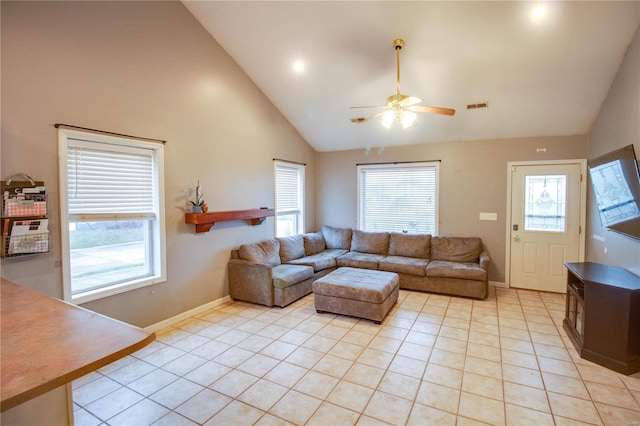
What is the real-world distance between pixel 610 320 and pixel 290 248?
158 inches

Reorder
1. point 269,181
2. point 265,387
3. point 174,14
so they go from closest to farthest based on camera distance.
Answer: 1. point 265,387
2. point 174,14
3. point 269,181

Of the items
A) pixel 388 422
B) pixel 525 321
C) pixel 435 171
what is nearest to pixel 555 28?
pixel 435 171

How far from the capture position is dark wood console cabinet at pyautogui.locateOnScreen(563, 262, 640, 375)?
2697 millimetres

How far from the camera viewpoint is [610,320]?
279 centimetres

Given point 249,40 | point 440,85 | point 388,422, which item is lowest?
point 388,422

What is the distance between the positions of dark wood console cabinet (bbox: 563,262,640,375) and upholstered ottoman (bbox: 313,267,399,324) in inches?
75.6

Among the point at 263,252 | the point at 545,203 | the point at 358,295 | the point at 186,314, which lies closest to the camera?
the point at 358,295

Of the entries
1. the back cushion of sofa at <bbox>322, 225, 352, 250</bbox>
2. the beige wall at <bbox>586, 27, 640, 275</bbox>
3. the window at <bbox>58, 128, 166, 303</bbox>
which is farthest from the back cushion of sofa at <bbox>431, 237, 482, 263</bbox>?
the window at <bbox>58, 128, 166, 303</bbox>

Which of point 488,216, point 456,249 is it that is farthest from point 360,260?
point 488,216

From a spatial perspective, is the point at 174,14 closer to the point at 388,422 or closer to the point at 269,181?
the point at 269,181

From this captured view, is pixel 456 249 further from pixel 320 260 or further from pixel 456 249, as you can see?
pixel 320 260

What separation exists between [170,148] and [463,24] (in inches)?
138

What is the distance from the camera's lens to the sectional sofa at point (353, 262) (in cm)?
442

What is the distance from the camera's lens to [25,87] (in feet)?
8.52
